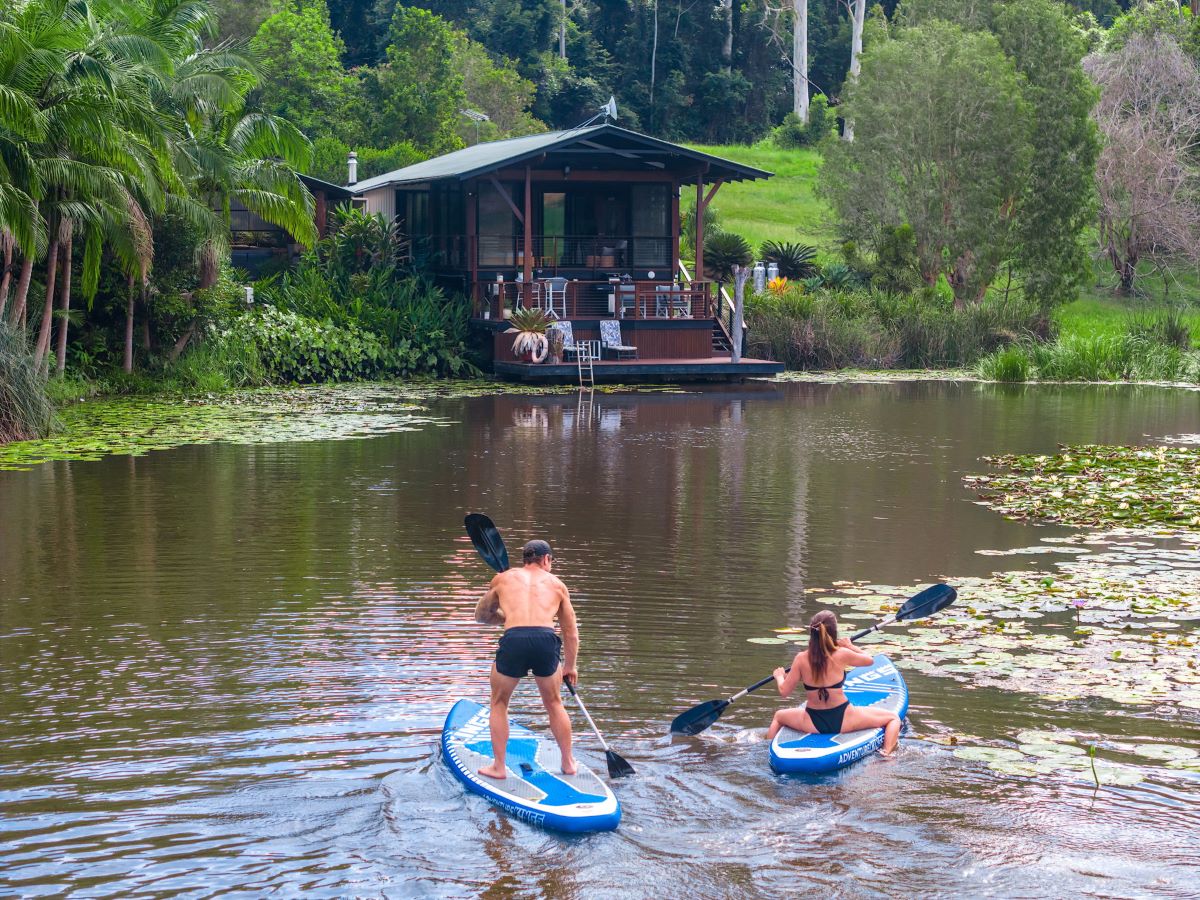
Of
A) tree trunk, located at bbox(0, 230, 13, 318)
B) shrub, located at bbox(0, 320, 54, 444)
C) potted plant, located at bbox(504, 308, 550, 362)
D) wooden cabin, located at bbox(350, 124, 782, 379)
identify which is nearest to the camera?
shrub, located at bbox(0, 320, 54, 444)

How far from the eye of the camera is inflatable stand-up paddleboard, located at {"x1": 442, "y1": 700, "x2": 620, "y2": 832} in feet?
22.6

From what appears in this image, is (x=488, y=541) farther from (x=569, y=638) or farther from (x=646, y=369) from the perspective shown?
(x=646, y=369)

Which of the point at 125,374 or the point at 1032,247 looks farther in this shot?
the point at 1032,247

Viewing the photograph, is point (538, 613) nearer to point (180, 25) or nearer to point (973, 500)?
point (973, 500)

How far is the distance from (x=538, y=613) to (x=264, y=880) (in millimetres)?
1894

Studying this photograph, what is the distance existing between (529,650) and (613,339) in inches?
977

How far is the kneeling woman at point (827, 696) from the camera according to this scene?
7.89 meters

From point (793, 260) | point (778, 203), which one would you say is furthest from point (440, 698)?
point (778, 203)

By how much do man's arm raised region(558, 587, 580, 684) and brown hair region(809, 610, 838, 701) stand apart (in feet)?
4.14

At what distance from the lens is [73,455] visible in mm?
18875

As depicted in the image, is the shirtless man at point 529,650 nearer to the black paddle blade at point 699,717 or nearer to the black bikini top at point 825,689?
the black paddle blade at point 699,717

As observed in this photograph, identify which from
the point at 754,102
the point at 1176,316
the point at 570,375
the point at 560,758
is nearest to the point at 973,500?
the point at 560,758

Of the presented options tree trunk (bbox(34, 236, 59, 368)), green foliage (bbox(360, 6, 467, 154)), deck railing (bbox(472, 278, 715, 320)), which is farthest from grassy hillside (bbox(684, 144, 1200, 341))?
tree trunk (bbox(34, 236, 59, 368))

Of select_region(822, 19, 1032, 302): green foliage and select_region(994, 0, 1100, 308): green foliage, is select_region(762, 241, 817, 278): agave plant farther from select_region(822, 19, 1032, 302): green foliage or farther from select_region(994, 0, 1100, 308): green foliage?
select_region(994, 0, 1100, 308): green foliage
